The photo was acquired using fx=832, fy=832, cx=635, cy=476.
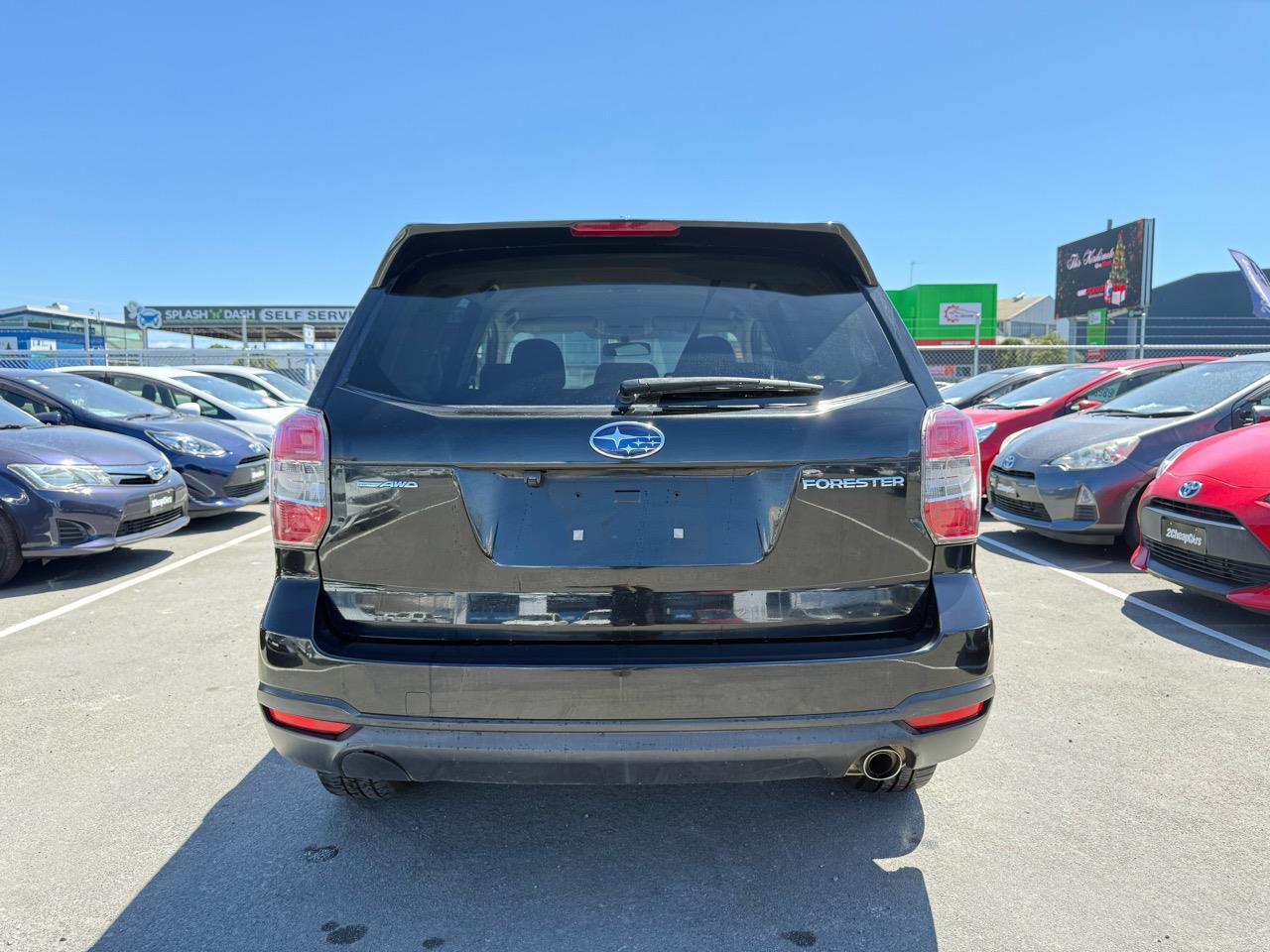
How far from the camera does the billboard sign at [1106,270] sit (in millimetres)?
33562

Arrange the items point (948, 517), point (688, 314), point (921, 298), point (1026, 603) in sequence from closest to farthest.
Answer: point (948, 517) → point (688, 314) → point (1026, 603) → point (921, 298)

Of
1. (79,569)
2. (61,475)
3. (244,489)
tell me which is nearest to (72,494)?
(61,475)

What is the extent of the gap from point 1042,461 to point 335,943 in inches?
253

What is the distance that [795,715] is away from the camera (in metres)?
2.06

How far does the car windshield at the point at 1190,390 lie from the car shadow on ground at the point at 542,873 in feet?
18.4

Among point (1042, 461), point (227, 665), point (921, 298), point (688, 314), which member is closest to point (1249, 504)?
point (1042, 461)

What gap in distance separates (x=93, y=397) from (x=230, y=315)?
38.5 m

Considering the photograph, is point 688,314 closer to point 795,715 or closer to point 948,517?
point 948,517

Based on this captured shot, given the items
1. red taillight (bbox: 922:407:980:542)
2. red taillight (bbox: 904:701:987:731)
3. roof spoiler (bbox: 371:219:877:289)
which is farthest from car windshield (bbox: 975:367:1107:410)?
red taillight (bbox: 904:701:987:731)

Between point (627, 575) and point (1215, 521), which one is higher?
point (627, 575)

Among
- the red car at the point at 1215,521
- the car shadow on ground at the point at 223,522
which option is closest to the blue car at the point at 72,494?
the car shadow on ground at the point at 223,522

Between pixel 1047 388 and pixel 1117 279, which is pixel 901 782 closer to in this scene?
pixel 1047 388

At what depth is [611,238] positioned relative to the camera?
2.46m

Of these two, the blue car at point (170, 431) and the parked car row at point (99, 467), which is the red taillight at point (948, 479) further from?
the blue car at point (170, 431)
